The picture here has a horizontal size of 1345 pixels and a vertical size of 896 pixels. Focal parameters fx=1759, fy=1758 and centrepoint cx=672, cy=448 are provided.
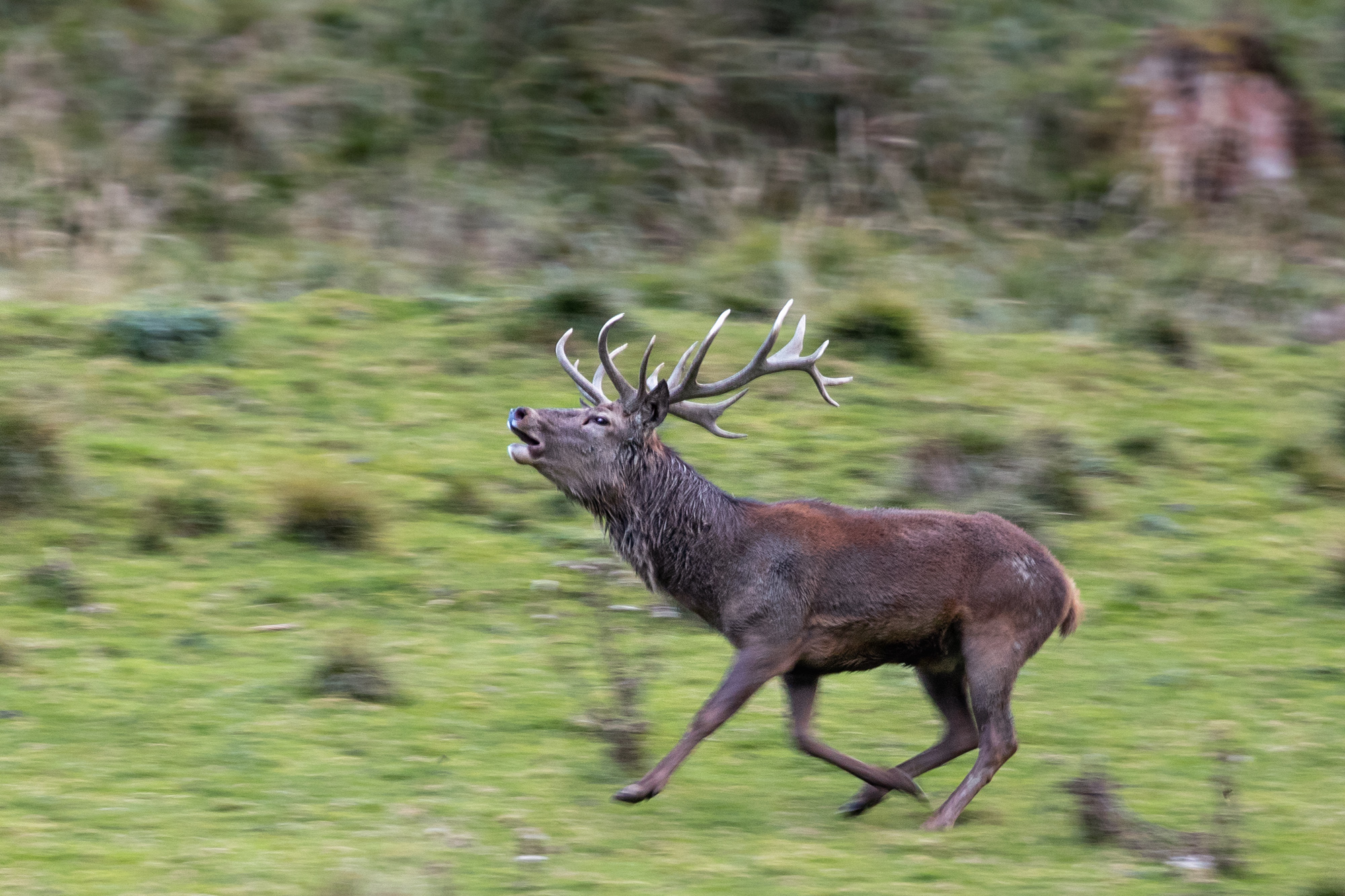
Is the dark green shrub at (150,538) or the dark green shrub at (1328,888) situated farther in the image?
the dark green shrub at (150,538)

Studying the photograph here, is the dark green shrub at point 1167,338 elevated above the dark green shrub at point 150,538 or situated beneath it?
situated beneath

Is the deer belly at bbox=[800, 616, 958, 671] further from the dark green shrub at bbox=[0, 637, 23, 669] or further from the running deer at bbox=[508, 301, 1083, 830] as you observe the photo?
the dark green shrub at bbox=[0, 637, 23, 669]

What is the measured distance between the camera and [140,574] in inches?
424

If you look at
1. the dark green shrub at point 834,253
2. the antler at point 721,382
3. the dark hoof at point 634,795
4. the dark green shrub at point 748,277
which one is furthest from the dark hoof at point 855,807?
the dark green shrub at point 834,253

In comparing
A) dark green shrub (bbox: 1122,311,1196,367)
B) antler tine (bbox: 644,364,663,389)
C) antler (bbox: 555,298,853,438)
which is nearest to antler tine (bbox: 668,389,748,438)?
antler (bbox: 555,298,853,438)

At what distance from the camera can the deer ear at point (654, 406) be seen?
8.35 meters

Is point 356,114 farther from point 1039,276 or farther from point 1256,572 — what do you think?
point 1256,572

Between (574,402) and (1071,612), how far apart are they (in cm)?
704

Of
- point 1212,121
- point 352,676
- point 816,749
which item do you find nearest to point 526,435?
point 352,676

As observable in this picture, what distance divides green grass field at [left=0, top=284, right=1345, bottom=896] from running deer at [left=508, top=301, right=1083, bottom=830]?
387 millimetres

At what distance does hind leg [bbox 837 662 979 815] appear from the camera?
7801 millimetres

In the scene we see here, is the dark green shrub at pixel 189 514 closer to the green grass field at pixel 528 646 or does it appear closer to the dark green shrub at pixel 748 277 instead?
the green grass field at pixel 528 646

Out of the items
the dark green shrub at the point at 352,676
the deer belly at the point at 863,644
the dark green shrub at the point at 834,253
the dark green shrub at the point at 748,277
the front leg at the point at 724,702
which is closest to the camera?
the front leg at the point at 724,702

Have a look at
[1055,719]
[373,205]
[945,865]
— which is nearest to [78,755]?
[945,865]
